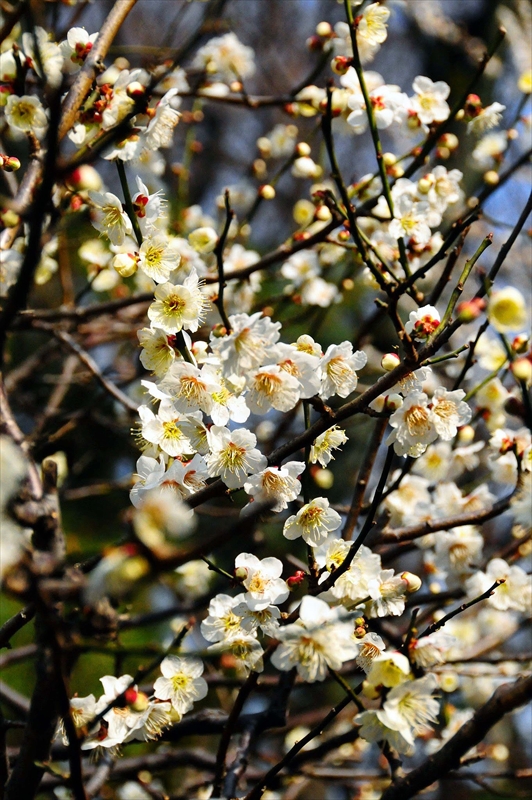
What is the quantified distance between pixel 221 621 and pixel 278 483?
0.34 meters

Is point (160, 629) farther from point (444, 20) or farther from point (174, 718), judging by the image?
point (444, 20)

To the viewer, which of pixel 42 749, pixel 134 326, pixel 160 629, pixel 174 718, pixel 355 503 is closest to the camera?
pixel 42 749

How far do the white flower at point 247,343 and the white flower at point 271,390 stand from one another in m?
0.04

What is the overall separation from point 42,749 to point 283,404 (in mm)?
A: 736

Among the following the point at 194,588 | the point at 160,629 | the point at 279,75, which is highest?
the point at 279,75

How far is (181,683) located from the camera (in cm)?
156

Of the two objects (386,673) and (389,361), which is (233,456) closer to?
(389,361)

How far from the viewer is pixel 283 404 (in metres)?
1.37

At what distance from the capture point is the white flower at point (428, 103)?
2195mm

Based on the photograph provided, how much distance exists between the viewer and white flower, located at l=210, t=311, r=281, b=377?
49.5 inches

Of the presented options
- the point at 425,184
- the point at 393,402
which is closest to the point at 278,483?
the point at 393,402

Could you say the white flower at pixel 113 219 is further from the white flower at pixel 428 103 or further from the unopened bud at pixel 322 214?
the white flower at pixel 428 103

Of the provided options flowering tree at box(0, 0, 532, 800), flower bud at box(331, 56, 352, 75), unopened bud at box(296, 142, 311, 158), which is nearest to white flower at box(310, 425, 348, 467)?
flowering tree at box(0, 0, 532, 800)

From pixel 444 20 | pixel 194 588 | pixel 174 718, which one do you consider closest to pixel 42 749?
pixel 174 718
